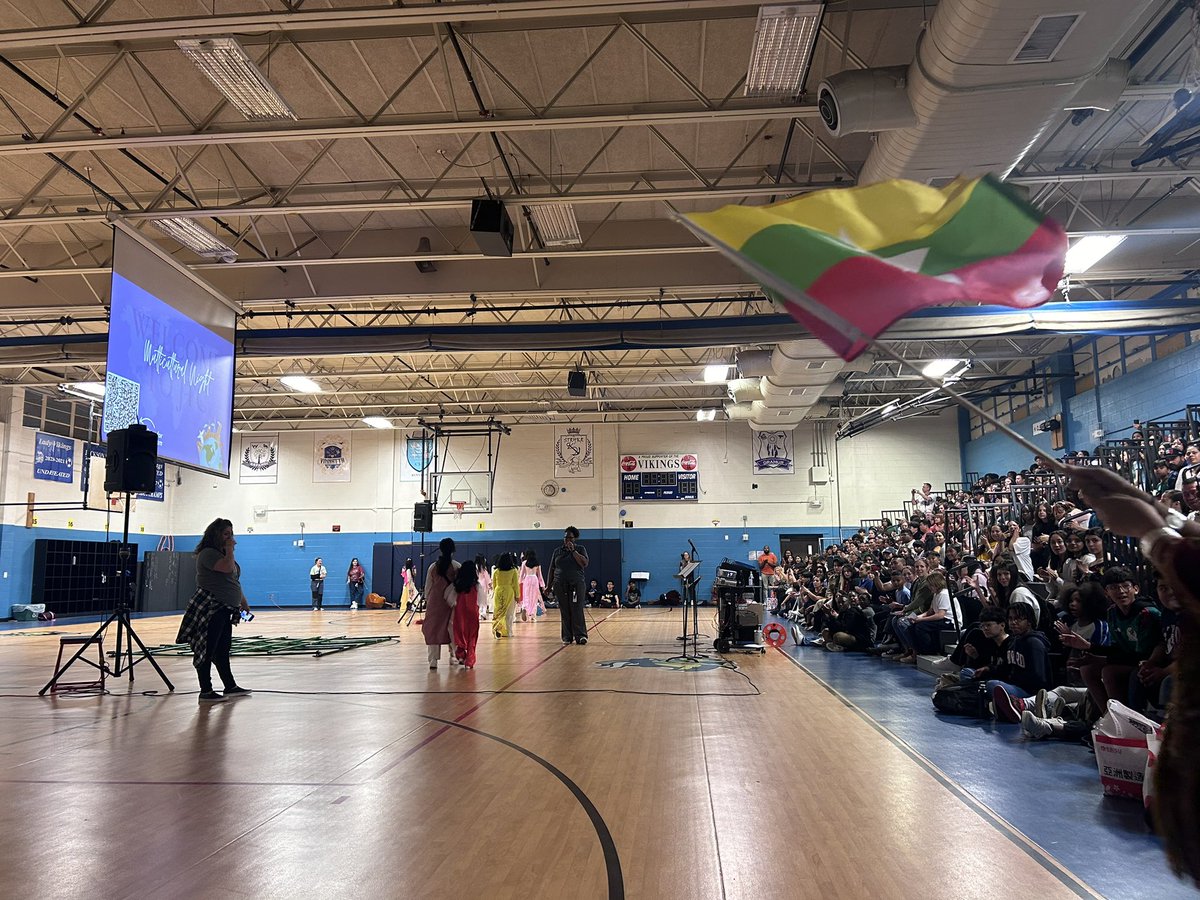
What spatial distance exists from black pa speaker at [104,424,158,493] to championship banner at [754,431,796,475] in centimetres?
1920

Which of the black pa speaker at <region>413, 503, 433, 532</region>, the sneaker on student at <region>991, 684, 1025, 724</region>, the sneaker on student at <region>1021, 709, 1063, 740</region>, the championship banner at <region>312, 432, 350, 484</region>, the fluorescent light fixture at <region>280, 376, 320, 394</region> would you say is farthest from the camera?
the championship banner at <region>312, 432, 350, 484</region>

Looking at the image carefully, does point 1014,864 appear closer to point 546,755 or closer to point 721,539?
point 546,755

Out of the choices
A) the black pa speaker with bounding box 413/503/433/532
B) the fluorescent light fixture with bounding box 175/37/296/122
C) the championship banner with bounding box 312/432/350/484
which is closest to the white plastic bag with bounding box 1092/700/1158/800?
the fluorescent light fixture with bounding box 175/37/296/122

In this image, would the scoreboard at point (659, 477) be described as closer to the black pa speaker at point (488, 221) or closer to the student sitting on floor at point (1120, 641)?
the black pa speaker at point (488, 221)

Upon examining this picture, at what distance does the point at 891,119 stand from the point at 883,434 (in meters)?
18.9

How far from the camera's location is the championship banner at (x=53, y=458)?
2034 cm

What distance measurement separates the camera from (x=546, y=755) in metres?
4.74

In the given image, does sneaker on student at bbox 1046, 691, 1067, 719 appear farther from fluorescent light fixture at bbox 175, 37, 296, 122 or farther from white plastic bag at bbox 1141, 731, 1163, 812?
fluorescent light fixture at bbox 175, 37, 296, 122

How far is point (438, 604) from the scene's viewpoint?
8844 millimetres

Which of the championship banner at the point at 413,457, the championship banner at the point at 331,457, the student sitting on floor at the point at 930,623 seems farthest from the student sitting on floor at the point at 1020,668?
the championship banner at the point at 331,457

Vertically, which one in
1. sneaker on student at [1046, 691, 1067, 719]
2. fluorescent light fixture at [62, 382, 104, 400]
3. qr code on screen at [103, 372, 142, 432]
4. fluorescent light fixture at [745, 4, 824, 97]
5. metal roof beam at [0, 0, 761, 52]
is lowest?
sneaker on student at [1046, 691, 1067, 719]

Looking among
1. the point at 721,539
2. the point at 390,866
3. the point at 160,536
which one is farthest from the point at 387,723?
the point at 160,536

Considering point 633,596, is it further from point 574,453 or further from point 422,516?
point 422,516

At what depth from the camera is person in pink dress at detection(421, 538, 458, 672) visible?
8.62m
